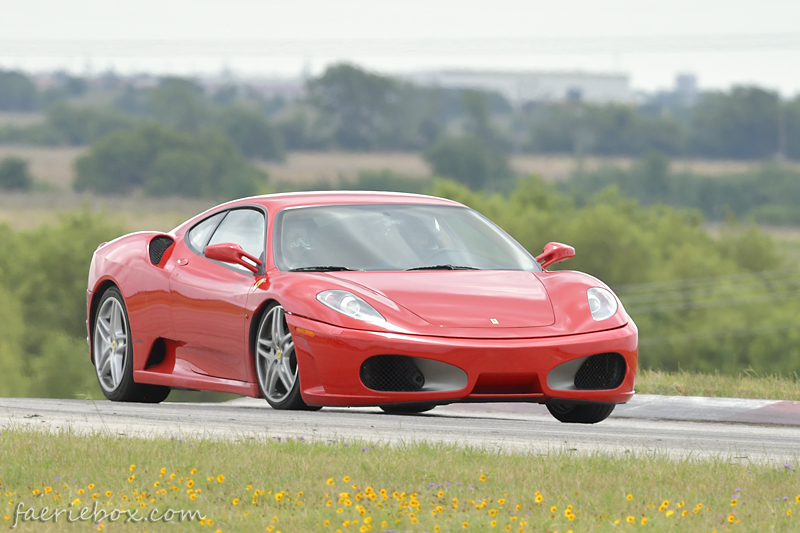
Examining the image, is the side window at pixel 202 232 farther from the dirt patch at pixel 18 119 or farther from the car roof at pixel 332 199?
the dirt patch at pixel 18 119

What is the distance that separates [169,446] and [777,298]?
2660 inches

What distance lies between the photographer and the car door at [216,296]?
814 centimetres

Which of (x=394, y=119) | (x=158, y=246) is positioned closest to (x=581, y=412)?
(x=158, y=246)

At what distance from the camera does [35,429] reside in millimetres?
7090

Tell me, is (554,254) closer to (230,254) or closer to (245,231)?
(245,231)

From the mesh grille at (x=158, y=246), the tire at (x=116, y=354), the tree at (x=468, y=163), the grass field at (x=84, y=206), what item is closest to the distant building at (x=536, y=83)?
the tree at (x=468, y=163)

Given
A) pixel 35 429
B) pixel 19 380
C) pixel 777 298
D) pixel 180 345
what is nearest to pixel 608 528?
pixel 35 429

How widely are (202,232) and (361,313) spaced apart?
2.13 meters

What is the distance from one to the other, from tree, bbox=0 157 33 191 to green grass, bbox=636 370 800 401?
6208 cm

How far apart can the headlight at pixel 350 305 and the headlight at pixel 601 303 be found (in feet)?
4.28

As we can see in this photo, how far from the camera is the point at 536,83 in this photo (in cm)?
12231

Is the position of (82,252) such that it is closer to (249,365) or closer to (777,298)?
(777,298)

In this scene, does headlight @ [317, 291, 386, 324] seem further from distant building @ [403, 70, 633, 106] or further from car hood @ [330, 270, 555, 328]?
distant building @ [403, 70, 633, 106]

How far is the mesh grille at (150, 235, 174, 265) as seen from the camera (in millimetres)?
9258
